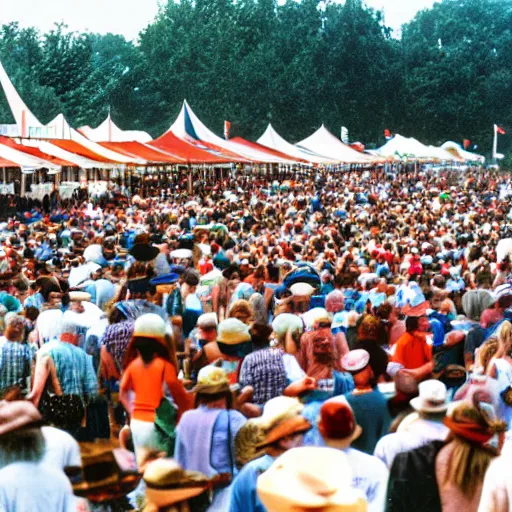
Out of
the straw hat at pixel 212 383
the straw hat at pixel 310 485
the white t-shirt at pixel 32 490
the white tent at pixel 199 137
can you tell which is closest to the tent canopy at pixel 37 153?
the white tent at pixel 199 137

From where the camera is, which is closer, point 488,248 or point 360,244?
point 488,248

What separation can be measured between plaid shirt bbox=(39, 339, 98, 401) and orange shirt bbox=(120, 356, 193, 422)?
2.70 ft

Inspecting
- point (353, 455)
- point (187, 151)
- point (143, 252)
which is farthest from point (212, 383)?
point (187, 151)

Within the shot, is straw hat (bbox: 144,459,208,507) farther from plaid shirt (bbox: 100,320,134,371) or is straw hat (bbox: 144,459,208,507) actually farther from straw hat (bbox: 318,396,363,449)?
plaid shirt (bbox: 100,320,134,371)

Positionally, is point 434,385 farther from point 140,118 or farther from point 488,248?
point 140,118

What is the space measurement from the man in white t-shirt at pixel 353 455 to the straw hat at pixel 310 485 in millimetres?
1276

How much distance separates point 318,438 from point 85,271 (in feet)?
22.7

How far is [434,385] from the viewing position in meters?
5.16

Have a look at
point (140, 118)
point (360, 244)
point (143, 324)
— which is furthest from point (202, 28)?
point (143, 324)

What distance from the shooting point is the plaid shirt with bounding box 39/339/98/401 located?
7090 millimetres

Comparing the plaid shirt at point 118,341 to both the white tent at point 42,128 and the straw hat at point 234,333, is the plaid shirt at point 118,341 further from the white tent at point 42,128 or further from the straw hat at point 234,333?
the white tent at point 42,128

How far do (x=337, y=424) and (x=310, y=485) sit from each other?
4.74 feet

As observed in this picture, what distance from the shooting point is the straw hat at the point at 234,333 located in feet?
23.5

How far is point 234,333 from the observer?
716cm
